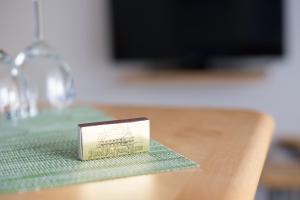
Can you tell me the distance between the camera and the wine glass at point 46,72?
1096 millimetres

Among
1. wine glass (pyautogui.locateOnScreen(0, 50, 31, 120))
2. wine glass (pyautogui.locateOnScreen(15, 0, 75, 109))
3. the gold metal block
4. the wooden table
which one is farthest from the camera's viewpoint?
wine glass (pyautogui.locateOnScreen(15, 0, 75, 109))

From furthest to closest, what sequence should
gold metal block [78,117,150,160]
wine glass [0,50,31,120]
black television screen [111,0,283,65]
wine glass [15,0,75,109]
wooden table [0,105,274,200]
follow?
black television screen [111,0,283,65] < wine glass [15,0,75,109] < wine glass [0,50,31,120] < gold metal block [78,117,150,160] < wooden table [0,105,274,200]

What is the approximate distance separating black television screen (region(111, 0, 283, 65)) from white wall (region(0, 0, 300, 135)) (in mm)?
133

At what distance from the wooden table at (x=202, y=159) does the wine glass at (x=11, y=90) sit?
192mm

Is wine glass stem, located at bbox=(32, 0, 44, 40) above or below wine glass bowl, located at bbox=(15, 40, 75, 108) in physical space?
above

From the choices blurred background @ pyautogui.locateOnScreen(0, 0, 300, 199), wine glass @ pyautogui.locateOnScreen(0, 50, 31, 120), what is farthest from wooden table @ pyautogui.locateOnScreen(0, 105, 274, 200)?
blurred background @ pyautogui.locateOnScreen(0, 0, 300, 199)

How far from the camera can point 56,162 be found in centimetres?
70

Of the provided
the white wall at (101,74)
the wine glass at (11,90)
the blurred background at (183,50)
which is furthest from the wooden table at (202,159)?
the white wall at (101,74)

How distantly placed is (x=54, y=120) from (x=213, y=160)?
433 mm

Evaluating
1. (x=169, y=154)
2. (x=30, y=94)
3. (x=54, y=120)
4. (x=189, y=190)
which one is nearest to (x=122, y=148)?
(x=169, y=154)

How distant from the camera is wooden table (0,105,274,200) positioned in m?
0.57

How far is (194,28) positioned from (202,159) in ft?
5.98

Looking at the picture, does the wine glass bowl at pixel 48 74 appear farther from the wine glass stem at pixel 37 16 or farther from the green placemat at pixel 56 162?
the green placemat at pixel 56 162

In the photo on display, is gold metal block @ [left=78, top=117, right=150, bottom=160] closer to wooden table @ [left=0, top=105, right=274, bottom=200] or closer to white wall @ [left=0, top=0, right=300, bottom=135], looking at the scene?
wooden table @ [left=0, top=105, right=274, bottom=200]
